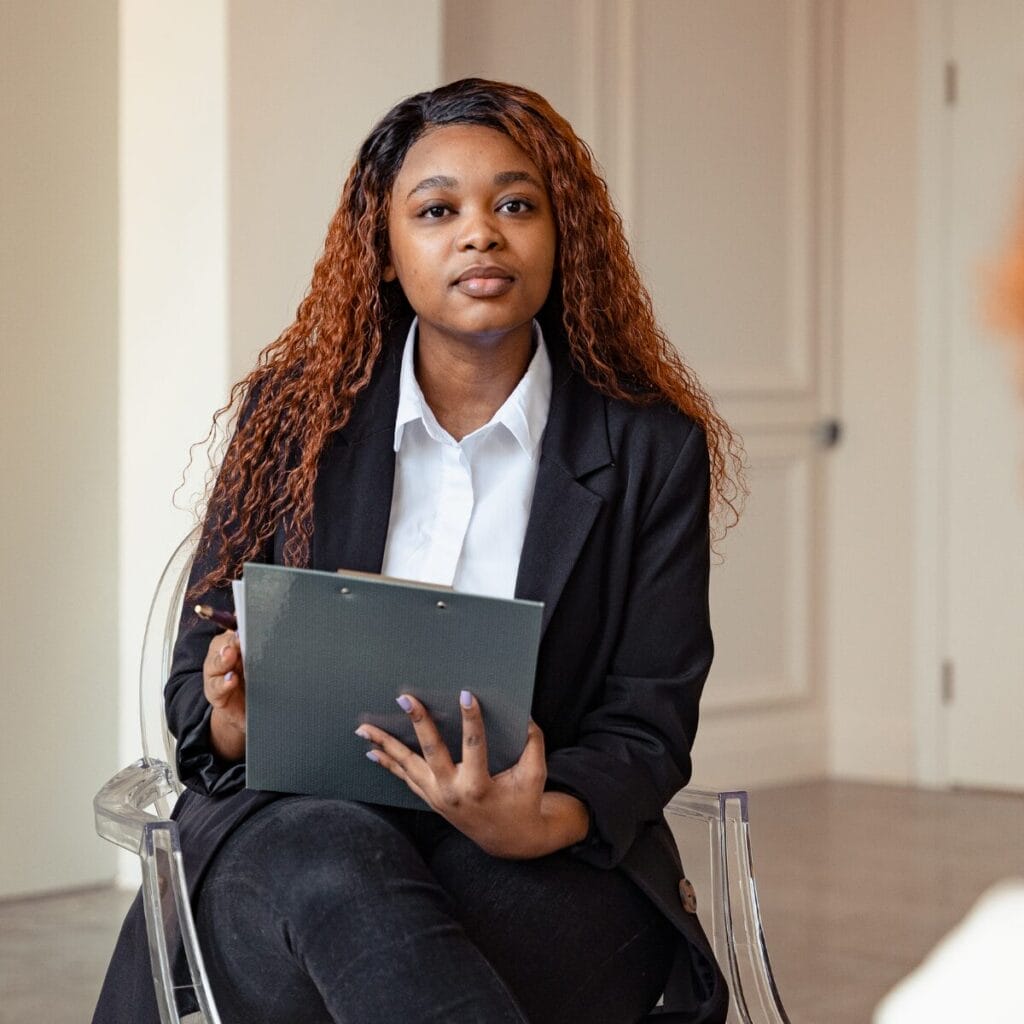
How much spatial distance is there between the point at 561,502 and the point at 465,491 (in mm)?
104

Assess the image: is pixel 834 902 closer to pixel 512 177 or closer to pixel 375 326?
pixel 375 326

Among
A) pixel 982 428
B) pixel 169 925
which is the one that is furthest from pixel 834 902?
pixel 169 925

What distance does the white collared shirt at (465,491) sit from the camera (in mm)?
1748

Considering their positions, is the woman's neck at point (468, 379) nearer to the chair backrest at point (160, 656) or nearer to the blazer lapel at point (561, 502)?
the blazer lapel at point (561, 502)

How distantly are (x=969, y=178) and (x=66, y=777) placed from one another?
277cm

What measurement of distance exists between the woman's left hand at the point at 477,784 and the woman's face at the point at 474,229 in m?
0.44

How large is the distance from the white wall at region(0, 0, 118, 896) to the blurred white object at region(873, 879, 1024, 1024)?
1661mm

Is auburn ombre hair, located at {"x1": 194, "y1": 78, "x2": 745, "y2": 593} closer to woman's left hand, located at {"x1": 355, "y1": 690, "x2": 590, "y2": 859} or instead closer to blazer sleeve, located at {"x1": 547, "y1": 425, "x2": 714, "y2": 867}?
blazer sleeve, located at {"x1": 547, "y1": 425, "x2": 714, "y2": 867}

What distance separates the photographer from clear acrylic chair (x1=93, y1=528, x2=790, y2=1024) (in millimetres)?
1445

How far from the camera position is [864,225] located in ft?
16.5

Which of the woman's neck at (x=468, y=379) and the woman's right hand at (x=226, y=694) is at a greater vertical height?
the woman's neck at (x=468, y=379)

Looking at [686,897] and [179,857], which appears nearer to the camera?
[179,857]

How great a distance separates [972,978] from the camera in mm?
3154

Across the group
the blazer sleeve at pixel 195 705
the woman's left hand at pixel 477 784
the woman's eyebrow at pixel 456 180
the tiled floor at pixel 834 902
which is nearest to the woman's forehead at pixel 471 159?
the woman's eyebrow at pixel 456 180
